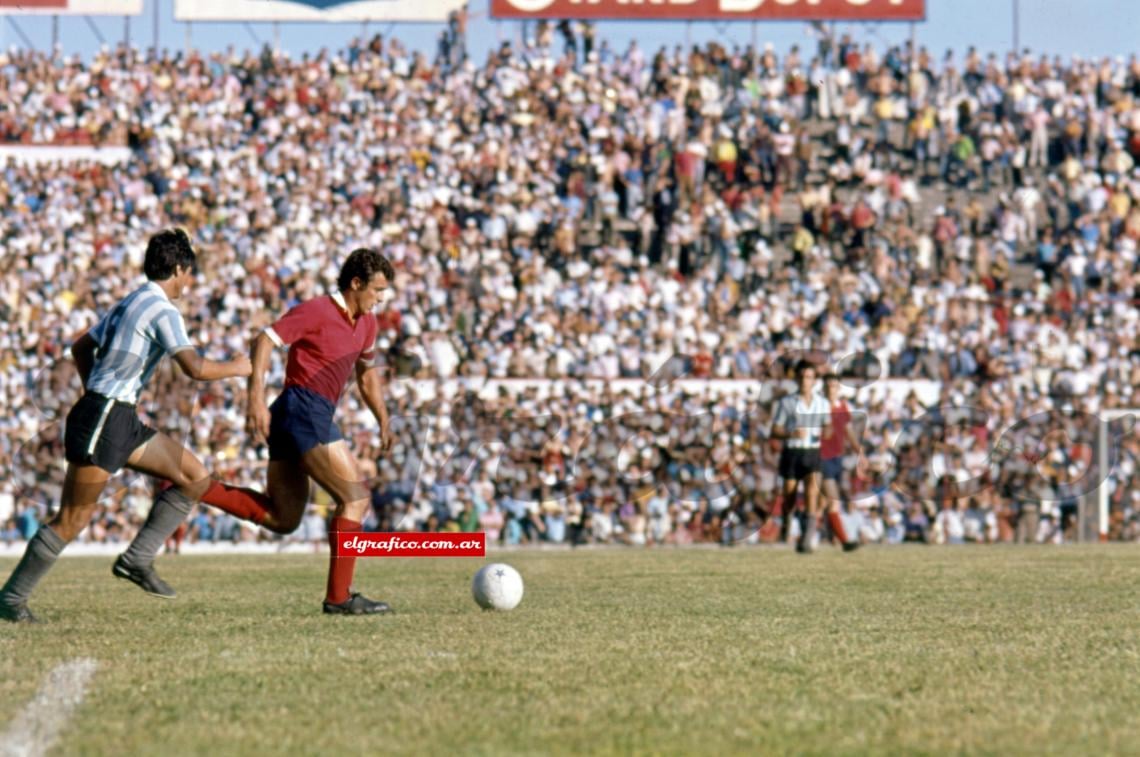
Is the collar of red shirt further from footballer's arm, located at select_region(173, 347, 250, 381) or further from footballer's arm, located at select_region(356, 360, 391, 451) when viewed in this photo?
footballer's arm, located at select_region(173, 347, 250, 381)

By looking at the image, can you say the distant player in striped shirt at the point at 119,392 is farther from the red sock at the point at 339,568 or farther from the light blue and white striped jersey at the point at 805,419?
the light blue and white striped jersey at the point at 805,419

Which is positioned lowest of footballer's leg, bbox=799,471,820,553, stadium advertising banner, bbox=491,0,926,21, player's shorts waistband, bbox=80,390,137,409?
footballer's leg, bbox=799,471,820,553

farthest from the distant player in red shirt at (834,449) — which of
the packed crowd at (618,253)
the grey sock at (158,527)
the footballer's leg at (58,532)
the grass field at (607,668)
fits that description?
the footballer's leg at (58,532)

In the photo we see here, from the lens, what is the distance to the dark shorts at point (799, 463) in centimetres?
1852

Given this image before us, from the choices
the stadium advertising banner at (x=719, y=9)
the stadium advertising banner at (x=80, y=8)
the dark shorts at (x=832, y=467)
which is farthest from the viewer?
the stadium advertising banner at (x=80, y=8)

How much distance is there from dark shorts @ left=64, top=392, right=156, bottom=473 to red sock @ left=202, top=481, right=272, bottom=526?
0.80 metres

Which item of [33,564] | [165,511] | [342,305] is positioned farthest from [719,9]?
[33,564]

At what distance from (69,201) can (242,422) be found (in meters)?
7.56

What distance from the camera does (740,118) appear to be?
108 ft

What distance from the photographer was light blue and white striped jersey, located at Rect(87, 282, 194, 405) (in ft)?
29.8

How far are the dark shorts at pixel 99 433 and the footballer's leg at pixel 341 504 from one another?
3.41 ft

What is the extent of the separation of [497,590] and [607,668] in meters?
3.00

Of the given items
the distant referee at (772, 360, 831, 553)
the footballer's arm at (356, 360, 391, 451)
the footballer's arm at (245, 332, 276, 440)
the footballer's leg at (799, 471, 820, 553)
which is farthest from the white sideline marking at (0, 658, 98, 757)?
the footballer's leg at (799, 471, 820, 553)

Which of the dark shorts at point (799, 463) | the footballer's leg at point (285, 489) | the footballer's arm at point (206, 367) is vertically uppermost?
the footballer's arm at point (206, 367)
